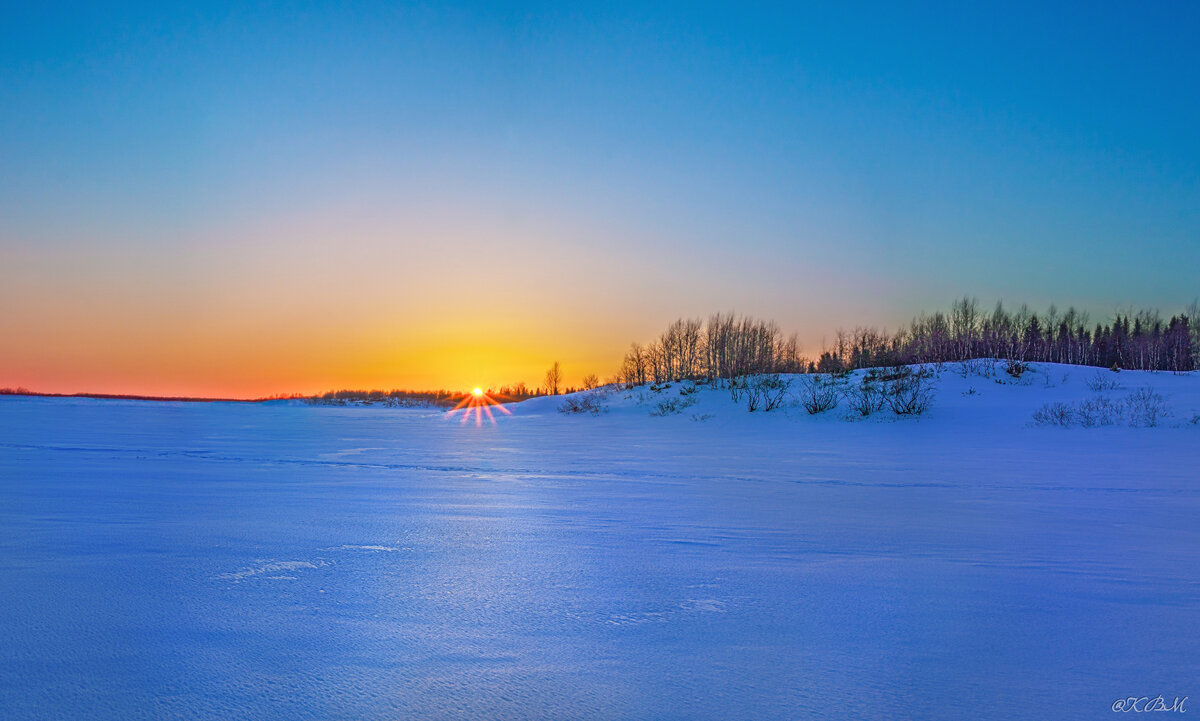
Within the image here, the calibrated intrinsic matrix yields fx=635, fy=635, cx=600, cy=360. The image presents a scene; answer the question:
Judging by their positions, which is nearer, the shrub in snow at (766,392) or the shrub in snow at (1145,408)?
the shrub in snow at (1145,408)

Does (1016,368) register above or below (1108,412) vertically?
above

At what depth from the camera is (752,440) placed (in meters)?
14.4

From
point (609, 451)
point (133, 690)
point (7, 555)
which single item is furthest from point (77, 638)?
point (609, 451)

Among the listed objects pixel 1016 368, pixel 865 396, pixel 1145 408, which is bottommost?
pixel 1145 408

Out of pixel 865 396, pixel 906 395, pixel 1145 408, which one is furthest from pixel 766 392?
pixel 1145 408

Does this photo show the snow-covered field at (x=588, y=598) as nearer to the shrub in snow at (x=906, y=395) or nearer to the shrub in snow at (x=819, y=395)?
the shrub in snow at (x=906, y=395)

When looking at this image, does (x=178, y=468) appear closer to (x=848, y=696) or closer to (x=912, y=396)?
(x=848, y=696)

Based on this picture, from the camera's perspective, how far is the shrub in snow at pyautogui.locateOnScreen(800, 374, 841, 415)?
823 inches

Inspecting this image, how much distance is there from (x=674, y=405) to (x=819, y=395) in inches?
249

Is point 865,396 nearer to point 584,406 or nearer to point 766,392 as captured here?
point 766,392

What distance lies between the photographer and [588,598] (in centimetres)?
289

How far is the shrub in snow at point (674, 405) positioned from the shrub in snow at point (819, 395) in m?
4.52

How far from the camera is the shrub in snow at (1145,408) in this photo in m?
14.7

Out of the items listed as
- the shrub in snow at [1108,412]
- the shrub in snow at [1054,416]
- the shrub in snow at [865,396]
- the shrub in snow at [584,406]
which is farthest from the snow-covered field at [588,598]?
the shrub in snow at [584,406]
